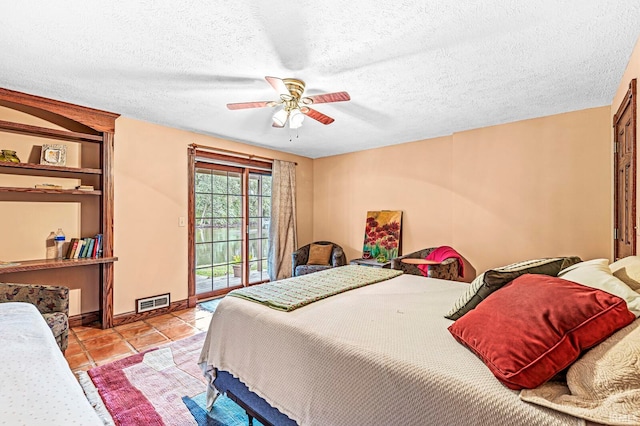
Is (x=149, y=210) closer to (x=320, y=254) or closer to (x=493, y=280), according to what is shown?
(x=320, y=254)

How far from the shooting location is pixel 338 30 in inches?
74.9

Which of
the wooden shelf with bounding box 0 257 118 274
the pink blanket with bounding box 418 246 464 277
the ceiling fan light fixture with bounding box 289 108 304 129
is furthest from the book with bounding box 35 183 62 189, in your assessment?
the pink blanket with bounding box 418 246 464 277

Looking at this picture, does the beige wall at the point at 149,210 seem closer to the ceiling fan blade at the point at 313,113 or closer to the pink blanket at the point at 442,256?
the ceiling fan blade at the point at 313,113

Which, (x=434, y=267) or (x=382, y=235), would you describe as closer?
(x=434, y=267)

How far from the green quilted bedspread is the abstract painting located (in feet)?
6.42

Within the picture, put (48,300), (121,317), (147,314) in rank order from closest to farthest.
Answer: (48,300)
(121,317)
(147,314)

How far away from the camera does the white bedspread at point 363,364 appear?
103 centimetres

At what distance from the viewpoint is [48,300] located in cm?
254

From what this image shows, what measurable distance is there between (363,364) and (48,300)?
2692 millimetres

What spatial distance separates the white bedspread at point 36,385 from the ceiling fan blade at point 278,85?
198cm

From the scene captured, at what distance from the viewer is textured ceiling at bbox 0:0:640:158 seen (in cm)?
174

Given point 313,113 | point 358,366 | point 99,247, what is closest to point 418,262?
point 313,113

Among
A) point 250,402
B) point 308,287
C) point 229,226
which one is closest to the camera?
point 250,402

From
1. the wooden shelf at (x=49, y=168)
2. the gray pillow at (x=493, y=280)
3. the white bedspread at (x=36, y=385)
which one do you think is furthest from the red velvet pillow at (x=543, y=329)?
the wooden shelf at (x=49, y=168)
